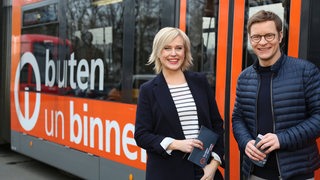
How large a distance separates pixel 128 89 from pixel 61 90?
4.56 ft

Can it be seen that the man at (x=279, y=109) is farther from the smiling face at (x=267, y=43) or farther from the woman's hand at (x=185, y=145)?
the woman's hand at (x=185, y=145)

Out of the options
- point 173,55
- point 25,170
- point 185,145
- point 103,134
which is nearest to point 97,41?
point 103,134

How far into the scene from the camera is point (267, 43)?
230cm

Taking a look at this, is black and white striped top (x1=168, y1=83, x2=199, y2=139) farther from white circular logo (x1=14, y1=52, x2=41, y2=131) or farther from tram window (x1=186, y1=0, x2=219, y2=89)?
white circular logo (x1=14, y1=52, x2=41, y2=131)

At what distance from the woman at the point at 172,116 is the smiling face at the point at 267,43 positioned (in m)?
0.37

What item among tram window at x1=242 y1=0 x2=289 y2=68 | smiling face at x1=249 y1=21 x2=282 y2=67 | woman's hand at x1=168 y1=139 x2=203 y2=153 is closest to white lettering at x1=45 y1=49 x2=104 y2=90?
tram window at x1=242 y1=0 x2=289 y2=68

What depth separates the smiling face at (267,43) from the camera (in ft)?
7.51

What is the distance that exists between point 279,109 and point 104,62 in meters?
2.78

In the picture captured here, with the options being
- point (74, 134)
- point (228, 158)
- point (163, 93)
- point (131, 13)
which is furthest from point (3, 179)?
point (163, 93)

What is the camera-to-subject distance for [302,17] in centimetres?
290

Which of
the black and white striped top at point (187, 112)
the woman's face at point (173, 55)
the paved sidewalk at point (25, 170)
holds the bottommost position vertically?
the paved sidewalk at point (25, 170)

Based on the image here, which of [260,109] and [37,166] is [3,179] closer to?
[37,166]

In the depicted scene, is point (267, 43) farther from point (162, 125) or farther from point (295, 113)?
point (162, 125)

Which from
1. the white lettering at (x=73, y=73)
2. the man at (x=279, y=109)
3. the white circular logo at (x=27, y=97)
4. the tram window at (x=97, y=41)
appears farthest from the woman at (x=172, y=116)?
the white circular logo at (x=27, y=97)
